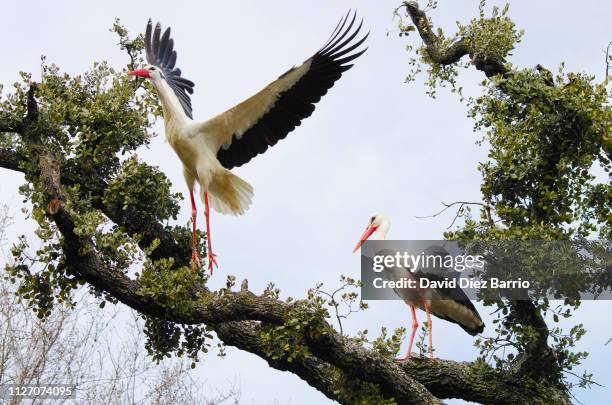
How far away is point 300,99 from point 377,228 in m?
1.38

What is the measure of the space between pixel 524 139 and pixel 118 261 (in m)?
3.04

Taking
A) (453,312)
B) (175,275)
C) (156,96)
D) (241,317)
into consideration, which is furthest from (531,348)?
(156,96)

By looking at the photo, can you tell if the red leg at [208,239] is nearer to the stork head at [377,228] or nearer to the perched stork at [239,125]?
the perched stork at [239,125]

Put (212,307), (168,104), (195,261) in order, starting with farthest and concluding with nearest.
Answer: (168,104), (195,261), (212,307)

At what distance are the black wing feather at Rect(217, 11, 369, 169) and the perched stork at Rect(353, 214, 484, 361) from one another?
1.22 meters

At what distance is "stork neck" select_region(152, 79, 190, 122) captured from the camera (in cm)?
690

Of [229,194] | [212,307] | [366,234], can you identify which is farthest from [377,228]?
[212,307]

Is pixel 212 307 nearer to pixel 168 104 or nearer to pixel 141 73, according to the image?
pixel 168 104

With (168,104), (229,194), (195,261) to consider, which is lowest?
(195,261)

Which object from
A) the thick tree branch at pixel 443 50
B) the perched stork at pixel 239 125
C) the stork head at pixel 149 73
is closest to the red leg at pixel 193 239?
the perched stork at pixel 239 125

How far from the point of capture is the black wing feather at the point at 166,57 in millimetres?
7887

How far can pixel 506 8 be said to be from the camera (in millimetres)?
7434

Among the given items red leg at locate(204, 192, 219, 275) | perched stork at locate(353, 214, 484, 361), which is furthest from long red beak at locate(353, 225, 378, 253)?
red leg at locate(204, 192, 219, 275)

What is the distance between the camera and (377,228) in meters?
7.40
